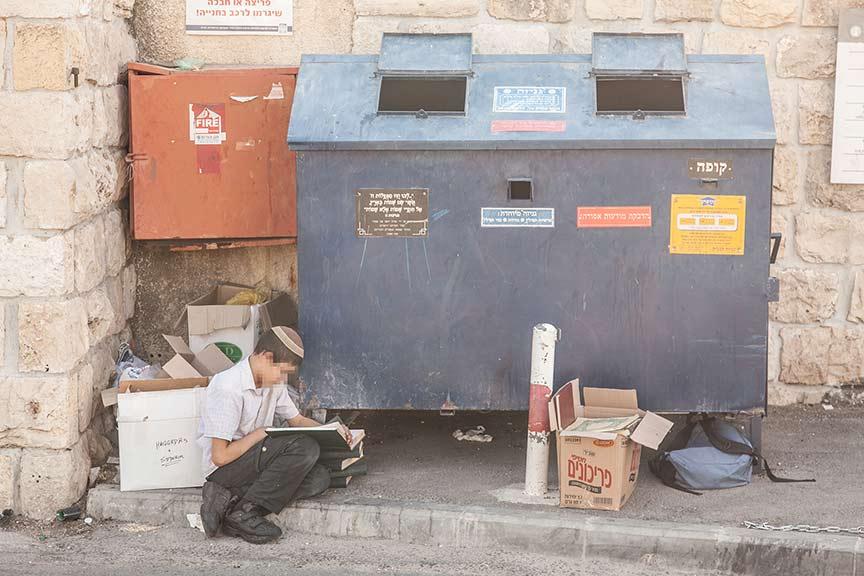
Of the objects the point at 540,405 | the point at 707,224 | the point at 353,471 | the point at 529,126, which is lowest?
the point at 353,471

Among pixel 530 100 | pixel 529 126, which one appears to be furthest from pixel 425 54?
pixel 529 126

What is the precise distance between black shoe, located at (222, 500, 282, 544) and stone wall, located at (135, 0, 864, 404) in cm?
267

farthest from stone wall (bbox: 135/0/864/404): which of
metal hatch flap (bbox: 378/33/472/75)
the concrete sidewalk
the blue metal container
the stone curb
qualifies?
the stone curb

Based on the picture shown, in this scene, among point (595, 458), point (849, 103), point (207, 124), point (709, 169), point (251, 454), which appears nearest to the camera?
point (595, 458)

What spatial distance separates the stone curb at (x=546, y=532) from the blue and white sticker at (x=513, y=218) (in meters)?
1.33

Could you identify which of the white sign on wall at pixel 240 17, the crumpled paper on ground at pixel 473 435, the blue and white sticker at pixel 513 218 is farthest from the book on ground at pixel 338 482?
the white sign on wall at pixel 240 17

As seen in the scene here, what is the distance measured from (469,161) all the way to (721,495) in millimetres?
1950

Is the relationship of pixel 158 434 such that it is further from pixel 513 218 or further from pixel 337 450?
pixel 513 218

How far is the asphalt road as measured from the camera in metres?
5.19

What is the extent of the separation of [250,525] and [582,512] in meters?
1.47

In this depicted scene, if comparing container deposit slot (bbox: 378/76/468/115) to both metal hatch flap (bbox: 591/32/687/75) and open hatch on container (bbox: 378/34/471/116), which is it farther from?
metal hatch flap (bbox: 591/32/687/75)

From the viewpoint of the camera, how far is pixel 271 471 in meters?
5.56

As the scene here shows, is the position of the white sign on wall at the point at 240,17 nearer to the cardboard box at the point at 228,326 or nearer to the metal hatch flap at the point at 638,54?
the cardboard box at the point at 228,326

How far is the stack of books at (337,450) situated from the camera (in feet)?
18.4
